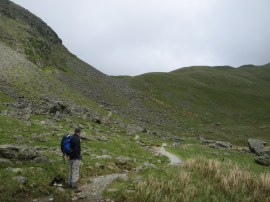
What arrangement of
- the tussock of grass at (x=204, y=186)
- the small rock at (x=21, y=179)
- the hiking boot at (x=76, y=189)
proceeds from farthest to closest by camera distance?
the hiking boot at (x=76, y=189), the tussock of grass at (x=204, y=186), the small rock at (x=21, y=179)

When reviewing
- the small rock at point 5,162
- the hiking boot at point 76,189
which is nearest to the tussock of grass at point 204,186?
the hiking boot at point 76,189

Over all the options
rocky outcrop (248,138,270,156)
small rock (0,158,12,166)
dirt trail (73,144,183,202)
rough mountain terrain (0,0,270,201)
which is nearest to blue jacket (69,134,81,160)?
rough mountain terrain (0,0,270,201)

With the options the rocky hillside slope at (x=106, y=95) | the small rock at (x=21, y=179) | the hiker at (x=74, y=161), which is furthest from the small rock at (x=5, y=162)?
the rocky hillside slope at (x=106, y=95)

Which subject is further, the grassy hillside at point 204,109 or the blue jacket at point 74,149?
the grassy hillside at point 204,109

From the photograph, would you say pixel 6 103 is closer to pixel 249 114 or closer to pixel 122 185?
pixel 122 185

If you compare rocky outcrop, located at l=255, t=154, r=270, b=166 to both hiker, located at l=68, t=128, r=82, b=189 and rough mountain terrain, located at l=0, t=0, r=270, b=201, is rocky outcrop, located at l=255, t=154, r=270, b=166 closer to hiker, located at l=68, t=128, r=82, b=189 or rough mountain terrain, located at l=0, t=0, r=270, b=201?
rough mountain terrain, located at l=0, t=0, r=270, b=201

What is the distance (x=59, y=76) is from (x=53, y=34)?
46578 millimetres

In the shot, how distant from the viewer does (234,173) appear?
75.0 feet

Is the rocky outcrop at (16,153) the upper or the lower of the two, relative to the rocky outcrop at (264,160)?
upper

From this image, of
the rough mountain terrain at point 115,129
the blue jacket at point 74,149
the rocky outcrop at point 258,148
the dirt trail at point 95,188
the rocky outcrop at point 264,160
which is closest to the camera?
the dirt trail at point 95,188

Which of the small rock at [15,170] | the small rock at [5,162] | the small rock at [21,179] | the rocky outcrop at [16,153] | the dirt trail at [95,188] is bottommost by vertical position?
the dirt trail at [95,188]

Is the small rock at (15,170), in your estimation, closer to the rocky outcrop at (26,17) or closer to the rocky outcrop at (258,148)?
the rocky outcrop at (258,148)

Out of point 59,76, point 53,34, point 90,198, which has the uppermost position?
point 53,34

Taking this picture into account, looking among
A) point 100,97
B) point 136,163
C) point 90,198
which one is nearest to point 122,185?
point 90,198
